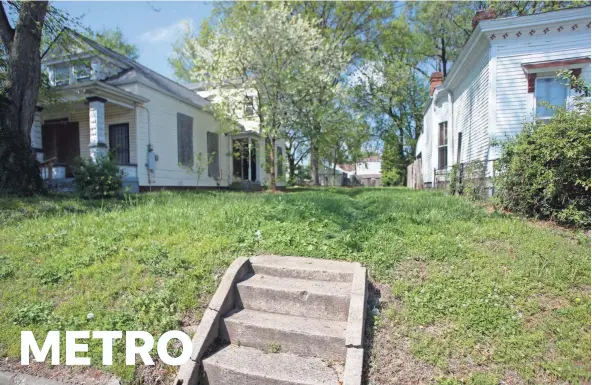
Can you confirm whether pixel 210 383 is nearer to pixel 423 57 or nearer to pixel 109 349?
pixel 109 349

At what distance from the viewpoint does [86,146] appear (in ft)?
41.8

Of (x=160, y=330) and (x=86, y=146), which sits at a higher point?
(x=86, y=146)

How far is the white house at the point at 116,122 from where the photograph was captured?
11.1 m

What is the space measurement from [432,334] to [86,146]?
533 inches

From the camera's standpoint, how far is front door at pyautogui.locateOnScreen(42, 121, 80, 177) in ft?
42.9

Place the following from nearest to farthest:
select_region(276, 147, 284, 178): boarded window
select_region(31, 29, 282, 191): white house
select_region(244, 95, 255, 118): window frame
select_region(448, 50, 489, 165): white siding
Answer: select_region(448, 50, 489, 165): white siding, select_region(31, 29, 282, 191): white house, select_region(244, 95, 255, 118): window frame, select_region(276, 147, 284, 178): boarded window

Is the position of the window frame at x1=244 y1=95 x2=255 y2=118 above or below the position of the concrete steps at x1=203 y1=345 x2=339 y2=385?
above

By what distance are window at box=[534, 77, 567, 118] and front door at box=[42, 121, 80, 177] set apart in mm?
15039

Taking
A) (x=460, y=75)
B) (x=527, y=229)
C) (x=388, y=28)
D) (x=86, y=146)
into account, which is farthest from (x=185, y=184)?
(x=388, y=28)

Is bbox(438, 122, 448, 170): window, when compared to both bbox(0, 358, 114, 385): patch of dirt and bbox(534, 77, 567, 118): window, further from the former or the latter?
Result: bbox(0, 358, 114, 385): patch of dirt

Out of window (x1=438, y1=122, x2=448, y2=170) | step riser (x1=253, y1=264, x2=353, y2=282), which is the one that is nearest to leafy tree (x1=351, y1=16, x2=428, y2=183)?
window (x1=438, y1=122, x2=448, y2=170)

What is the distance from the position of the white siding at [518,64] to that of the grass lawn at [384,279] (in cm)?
475

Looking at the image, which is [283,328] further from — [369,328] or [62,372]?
[62,372]

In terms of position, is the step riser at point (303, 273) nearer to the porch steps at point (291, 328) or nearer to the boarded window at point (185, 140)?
the porch steps at point (291, 328)
